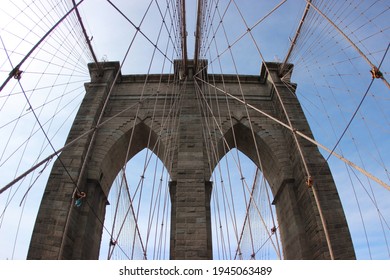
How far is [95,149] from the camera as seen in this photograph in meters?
11.4

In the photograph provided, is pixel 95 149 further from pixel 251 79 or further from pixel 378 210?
pixel 378 210

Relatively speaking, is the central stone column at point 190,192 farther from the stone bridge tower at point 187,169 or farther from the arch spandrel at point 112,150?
the arch spandrel at point 112,150

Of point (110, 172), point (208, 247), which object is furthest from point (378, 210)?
point (110, 172)

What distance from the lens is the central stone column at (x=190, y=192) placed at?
8.06 m

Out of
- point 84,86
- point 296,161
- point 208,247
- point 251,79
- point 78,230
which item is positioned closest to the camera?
point 208,247

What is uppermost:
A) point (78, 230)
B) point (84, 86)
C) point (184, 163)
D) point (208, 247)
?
point (84, 86)

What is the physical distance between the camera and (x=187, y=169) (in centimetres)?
963

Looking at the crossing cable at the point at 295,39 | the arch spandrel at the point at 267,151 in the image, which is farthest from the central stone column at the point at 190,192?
the crossing cable at the point at 295,39

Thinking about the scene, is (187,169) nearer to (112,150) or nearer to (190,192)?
(190,192)

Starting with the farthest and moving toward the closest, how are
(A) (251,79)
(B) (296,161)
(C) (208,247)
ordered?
(A) (251,79), (B) (296,161), (C) (208,247)

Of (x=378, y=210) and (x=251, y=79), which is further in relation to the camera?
(x=251, y=79)

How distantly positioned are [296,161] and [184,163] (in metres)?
3.99

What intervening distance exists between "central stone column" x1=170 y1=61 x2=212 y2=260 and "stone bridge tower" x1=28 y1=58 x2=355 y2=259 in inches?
1.1

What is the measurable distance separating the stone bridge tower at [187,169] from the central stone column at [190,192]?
0.03 m
